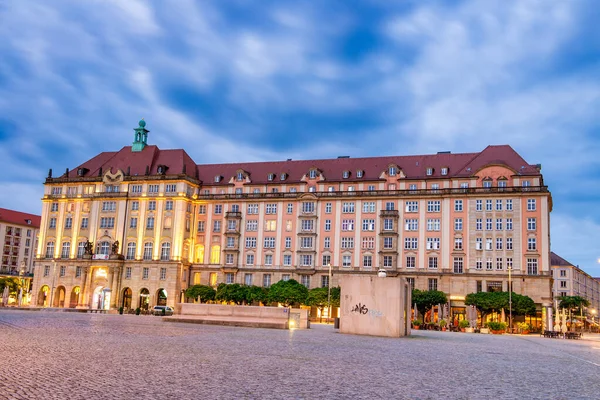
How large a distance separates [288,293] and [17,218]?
95570mm

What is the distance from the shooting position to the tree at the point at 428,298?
7762 cm

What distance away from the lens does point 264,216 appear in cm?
9381

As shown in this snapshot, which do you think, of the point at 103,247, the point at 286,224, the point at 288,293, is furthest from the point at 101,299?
the point at 288,293

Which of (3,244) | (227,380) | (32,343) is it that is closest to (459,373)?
(227,380)

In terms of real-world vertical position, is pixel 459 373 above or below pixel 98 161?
below

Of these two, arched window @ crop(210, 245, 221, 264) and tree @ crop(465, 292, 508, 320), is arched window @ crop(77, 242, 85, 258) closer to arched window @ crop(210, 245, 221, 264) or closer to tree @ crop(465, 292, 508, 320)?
arched window @ crop(210, 245, 221, 264)

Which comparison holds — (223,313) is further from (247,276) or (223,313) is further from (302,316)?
(247,276)

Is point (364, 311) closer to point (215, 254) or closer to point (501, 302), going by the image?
point (501, 302)

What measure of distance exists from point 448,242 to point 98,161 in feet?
200

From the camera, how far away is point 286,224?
92.4 metres

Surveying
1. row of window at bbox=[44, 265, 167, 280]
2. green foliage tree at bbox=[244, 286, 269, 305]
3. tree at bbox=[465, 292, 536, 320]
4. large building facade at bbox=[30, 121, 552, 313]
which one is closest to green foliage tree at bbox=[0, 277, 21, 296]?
row of window at bbox=[44, 265, 167, 280]

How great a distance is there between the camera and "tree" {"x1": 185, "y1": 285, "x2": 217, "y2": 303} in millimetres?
87562

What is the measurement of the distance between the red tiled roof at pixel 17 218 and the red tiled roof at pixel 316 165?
2004 inches

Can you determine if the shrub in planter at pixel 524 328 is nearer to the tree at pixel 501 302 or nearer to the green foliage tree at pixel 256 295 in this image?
the tree at pixel 501 302
